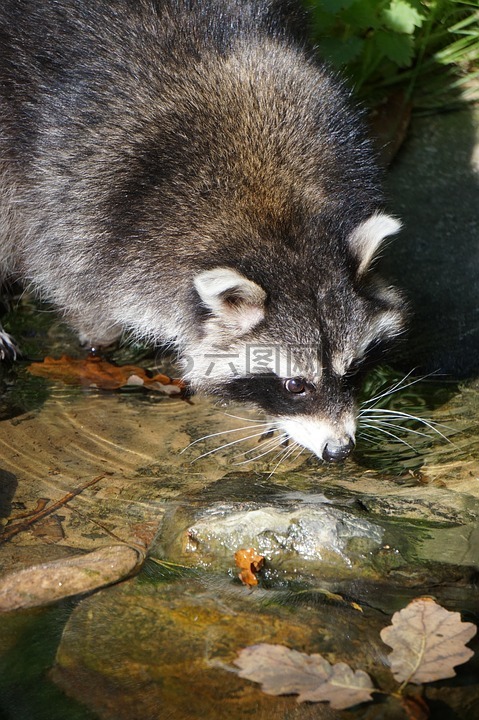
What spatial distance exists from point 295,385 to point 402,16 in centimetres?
337

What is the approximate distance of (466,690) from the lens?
347cm

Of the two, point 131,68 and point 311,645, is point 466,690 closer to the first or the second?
Answer: point 311,645

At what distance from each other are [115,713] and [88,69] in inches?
131

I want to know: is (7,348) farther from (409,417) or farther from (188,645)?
(188,645)

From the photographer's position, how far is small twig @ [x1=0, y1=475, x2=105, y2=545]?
4371mm

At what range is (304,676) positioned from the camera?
11.5 ft

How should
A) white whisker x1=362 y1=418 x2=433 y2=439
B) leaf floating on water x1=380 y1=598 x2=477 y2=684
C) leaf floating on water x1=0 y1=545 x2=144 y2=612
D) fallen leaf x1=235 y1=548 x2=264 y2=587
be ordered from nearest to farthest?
leaf floating on water x1=380 y1=598 x2=477 y2=684, leaf floating on water x1=0 y1=545 x2=144 y2=612, fallen leaf x1=235 y1=548 x2=264 y2=587, white whisker x1=362 y1=418 x2=433 y2=439

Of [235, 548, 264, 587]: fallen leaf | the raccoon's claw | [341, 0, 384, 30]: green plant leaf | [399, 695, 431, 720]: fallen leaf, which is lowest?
the raccoon's claw

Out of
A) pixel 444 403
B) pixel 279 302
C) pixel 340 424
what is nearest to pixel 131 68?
pixel 279 302

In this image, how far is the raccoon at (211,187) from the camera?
471 cm

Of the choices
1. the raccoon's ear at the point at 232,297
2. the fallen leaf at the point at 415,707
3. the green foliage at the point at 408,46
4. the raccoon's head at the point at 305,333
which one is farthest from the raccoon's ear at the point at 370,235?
the green foliage at the point at 408,46

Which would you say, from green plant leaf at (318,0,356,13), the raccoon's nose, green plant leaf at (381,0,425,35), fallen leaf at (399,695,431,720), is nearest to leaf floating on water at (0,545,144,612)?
the raccoon's nose

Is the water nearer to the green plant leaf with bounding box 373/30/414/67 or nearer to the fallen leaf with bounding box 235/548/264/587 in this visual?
the fallen leaf with bounding box 235/548/264/587

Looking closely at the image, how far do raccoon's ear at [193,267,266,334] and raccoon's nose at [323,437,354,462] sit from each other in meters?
0.71
